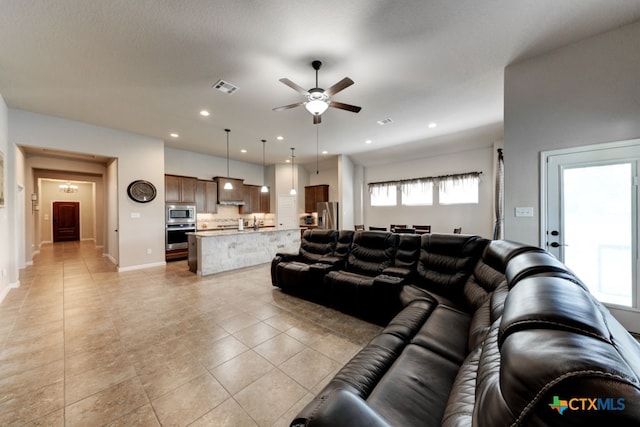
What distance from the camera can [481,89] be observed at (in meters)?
3.66

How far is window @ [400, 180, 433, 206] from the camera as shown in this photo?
6992mm

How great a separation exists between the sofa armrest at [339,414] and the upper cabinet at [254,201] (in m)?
8.05

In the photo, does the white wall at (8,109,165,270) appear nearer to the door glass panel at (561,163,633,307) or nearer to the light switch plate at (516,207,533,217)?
the light switch plate at (516,207,533,217)

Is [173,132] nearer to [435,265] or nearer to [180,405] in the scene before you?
[180,405]

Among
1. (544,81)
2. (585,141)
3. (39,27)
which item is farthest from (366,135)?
(39,27)

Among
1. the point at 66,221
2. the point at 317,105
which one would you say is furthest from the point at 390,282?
the point at 66,221

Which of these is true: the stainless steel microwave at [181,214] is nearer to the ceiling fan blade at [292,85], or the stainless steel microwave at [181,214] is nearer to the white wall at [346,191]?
the white wall at [346,191]

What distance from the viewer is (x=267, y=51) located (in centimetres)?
275

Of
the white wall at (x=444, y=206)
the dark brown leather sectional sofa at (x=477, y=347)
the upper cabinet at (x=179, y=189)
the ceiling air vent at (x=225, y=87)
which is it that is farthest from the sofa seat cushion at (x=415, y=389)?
the upper cabinet at (x=179, y=189)

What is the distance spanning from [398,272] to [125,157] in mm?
6208

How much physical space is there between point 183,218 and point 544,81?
7796 mm

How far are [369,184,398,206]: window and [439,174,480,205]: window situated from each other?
1.38m

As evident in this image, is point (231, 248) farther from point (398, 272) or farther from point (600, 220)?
point (600, 220)

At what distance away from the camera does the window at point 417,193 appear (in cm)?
699
